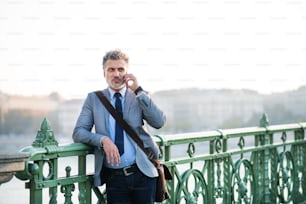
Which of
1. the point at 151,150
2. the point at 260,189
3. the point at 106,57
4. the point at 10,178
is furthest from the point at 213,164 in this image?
the point at 10,178

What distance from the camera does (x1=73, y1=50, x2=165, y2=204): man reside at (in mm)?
4539

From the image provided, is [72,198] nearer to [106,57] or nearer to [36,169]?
[36,169]

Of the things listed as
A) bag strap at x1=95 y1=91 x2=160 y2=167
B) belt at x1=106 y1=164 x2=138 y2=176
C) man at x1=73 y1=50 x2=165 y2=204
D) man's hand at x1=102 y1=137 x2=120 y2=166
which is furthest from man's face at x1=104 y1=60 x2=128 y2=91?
belt at x1=106 y1=164 x2=138 y2=176

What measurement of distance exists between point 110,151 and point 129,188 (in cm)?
35

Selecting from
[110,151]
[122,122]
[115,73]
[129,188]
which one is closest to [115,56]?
[115,73]

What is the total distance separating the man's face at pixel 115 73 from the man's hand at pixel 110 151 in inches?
16.4

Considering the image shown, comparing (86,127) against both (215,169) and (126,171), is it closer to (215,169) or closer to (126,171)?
(126,171)

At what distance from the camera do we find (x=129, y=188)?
4.57 meters

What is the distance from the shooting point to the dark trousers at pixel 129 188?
15.0ft

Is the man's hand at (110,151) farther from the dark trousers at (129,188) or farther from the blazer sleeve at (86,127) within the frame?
the dark trousers at (129,188)

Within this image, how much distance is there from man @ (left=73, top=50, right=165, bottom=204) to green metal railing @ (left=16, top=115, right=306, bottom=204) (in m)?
0.15

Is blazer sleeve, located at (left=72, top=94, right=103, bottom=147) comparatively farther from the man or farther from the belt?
the belt

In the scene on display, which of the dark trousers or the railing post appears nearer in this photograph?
the dark trousers

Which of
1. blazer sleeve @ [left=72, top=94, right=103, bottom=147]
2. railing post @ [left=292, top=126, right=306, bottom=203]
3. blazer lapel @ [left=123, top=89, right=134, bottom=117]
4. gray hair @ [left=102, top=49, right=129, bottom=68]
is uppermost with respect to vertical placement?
gray hair @ [left=102, top=49, right=129, bottom=68]
